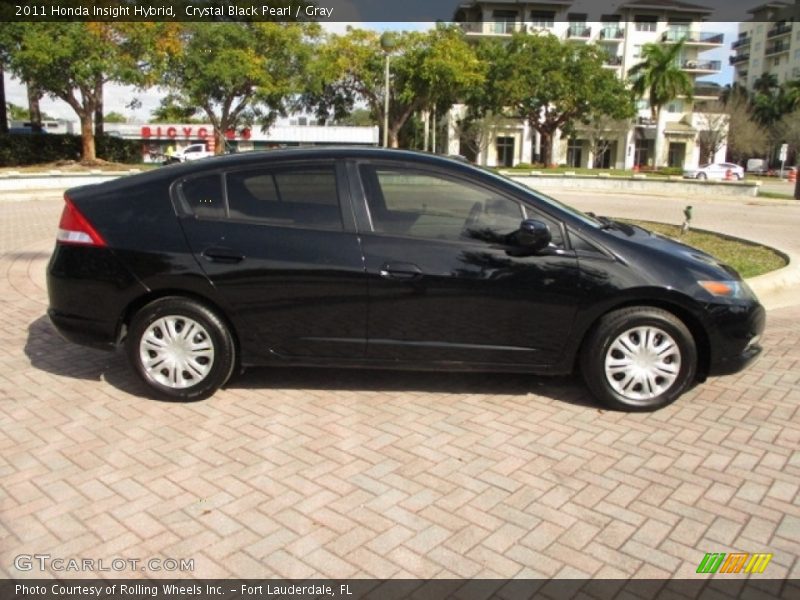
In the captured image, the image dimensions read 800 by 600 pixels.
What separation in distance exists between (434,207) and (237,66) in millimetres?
30465

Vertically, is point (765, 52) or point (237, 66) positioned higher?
point (765, 52)

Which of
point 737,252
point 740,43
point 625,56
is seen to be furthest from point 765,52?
point 737,252

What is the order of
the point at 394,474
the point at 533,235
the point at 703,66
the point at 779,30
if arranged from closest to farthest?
1. the point at 394,474
2. the point at 533,235
3. the point at 703,66
4. the point at 779,30

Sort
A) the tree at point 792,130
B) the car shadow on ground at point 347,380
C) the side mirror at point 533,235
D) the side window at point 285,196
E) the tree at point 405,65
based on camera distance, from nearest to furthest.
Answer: the side mirror at point 533,235 → the side window at point 285,196 → the car shadow on ground at point 347,380 → the tree at point 405,65 → the tree at point 792,130

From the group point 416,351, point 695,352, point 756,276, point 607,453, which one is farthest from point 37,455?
point 756,276

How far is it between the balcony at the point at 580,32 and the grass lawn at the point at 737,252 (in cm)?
6088

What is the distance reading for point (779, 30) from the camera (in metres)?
90.2

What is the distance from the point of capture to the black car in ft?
13.8

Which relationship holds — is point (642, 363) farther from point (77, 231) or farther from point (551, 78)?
point (551, 78)

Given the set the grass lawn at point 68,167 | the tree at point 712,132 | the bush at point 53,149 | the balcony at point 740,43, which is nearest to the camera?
the grass lawn at point 68,167

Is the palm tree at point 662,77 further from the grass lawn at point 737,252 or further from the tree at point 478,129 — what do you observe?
the grass lawn at point 737,252

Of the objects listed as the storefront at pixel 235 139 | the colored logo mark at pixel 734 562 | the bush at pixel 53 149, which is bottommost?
the colored logo mark at pixel 734 562

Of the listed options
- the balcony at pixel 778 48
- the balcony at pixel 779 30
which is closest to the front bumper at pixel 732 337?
the balcony at pixel 779 30

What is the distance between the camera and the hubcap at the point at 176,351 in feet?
14.2
